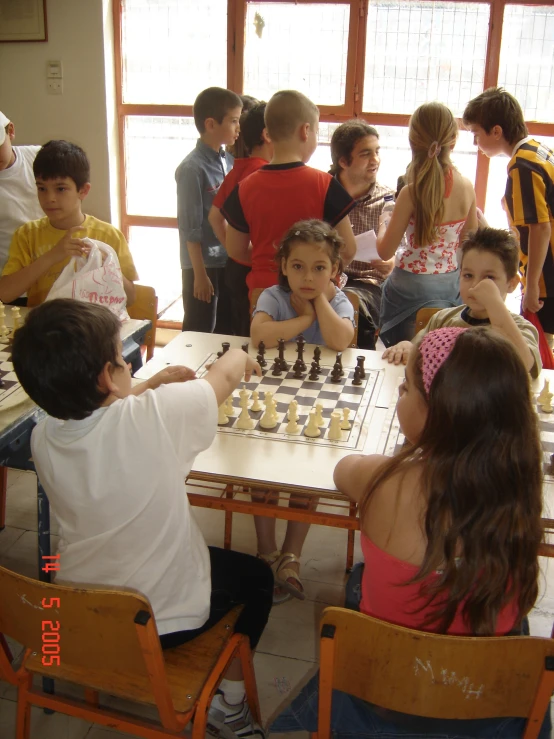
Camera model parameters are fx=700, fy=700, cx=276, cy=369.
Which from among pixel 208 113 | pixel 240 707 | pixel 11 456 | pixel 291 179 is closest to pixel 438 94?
pixel 208 113

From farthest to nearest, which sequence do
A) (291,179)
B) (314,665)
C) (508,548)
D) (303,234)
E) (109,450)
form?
(291,179) → (303,234) → (314,665) → (109,450) → (508,548)

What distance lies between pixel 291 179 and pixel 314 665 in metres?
1.90

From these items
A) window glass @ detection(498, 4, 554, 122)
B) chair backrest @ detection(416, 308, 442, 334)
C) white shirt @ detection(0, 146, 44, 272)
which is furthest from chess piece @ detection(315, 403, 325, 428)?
window glass @ detection(498, 4, 554, 122)

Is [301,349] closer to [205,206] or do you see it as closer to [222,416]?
[222,416]

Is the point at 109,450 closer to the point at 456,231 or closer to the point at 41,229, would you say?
the point at 41,229

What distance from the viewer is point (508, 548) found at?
1.35 meters

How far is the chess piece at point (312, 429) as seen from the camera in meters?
2.03

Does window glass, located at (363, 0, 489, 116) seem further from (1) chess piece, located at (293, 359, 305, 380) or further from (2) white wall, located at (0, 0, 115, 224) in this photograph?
(1) chess piece, located at (293, 359, 305, 380)

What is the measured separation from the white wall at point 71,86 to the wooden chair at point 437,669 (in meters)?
4.24

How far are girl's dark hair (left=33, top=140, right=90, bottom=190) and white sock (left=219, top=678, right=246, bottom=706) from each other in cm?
205

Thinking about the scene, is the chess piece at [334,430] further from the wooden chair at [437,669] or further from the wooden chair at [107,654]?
the wooden chair at [437,669]

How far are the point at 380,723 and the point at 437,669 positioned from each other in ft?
1.01

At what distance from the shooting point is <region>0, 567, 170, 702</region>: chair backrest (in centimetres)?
127

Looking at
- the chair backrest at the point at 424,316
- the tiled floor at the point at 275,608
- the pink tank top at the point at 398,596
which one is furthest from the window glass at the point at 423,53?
the pink tank top at the point at 398,596
